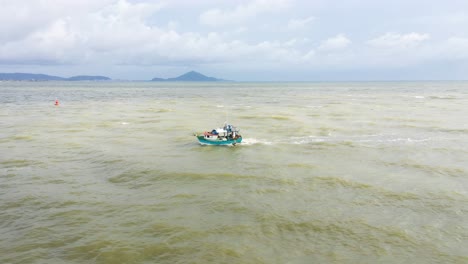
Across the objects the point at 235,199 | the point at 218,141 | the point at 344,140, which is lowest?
the point at 235,199

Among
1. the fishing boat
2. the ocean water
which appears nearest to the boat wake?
the ocean water

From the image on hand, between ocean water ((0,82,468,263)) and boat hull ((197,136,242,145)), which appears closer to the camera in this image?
ocean water ((0,82,468,263))

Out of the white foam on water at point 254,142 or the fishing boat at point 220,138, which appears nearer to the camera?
the fishing boat at point 220,138

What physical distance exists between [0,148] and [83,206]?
28.1m

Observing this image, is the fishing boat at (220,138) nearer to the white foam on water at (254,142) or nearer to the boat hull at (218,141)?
the boat hull at (218,141)

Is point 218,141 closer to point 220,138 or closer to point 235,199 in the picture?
point 220,138

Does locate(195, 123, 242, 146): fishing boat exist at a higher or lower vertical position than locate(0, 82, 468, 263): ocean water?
higher

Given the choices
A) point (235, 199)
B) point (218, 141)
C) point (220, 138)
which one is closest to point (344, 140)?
point (220, 138)

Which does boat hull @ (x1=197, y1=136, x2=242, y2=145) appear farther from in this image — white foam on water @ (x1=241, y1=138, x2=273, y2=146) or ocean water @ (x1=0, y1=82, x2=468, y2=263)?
white foam on water @ (x1=241, y1=138, x2=273, y2=146)

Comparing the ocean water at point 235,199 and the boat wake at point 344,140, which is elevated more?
the boat wake at point 344,140

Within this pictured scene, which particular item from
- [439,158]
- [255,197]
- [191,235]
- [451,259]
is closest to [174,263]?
[191,235]

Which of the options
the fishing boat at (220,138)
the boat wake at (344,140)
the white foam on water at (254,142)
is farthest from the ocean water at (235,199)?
the fishing boat at (220,138)

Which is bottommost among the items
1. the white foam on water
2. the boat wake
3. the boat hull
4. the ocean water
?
the ocean water

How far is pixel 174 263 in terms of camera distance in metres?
20.0
